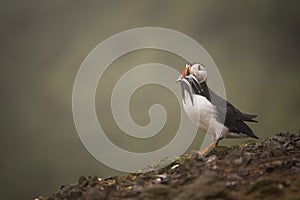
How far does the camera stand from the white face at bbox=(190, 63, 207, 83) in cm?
1133

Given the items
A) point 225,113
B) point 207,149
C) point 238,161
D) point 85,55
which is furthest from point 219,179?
point 85,55

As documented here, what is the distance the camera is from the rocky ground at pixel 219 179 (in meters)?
7.10

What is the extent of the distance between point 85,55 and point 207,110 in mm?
124136

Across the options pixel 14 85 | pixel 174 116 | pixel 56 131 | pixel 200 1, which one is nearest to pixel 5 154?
pixel 56 131

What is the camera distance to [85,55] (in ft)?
437

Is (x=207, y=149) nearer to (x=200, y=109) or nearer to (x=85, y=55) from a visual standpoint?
(x=200, y=109)

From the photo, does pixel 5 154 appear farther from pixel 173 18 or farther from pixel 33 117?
pixel 173 18

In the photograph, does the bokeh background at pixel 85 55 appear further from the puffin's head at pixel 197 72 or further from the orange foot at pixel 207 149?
the orange foot at pixel 207 149

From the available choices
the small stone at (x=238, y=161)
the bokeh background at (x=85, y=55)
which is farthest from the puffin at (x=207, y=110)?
the bokeh background at (x=85, y=55)

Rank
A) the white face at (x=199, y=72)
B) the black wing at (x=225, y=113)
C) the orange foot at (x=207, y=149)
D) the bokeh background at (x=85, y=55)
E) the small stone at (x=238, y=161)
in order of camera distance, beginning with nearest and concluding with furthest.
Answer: the small stone at (x=238, y=161) < the orange foot at (x=207, y=149) < the black wing at (x=225, y=113) < the white face at (x=199, y=72) < the bokeh background at (x=85, y=55)

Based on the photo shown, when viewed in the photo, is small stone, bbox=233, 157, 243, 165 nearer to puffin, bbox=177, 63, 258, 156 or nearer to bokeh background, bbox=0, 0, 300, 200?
puffin, bbox=177, 63, 258, 156

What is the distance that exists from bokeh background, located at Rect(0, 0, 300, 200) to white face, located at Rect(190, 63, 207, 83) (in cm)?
6184

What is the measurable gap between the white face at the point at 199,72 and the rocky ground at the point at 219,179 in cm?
167

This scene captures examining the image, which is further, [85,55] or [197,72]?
[85,55]
